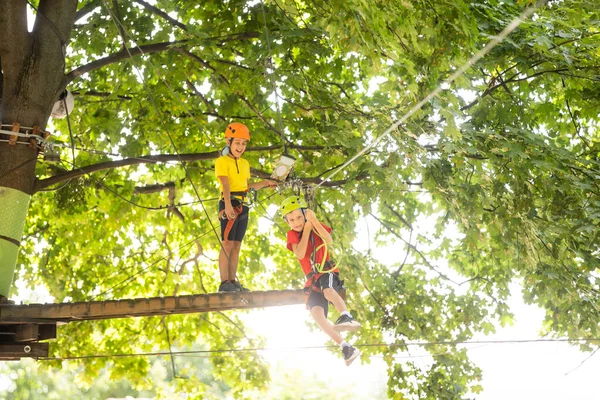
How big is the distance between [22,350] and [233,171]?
2743 mm

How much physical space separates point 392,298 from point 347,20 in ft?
26.6

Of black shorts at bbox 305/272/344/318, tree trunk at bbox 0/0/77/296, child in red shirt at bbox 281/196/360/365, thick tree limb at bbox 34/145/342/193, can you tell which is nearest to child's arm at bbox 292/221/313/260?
child in red shirt at bbox 281/196/360/365

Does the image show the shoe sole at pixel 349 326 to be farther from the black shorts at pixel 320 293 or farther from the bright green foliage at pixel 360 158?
the bright green foliage at pixel 360 158

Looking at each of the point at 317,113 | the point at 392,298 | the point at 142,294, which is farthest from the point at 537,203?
the point at 142,294

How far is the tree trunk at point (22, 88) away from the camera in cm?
810

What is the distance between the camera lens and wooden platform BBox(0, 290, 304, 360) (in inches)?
285

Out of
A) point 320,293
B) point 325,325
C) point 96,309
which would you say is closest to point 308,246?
point 320,293

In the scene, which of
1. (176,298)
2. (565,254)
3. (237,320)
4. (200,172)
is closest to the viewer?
(176,298)

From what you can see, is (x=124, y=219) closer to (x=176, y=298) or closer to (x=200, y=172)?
(x=200, y=172)

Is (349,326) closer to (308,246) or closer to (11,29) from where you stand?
(308,246)

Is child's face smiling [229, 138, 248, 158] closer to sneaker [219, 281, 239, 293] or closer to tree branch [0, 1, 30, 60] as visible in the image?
sneaker [219, 281, 239, 293]

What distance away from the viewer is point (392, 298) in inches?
555

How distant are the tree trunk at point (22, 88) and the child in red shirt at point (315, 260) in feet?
9.64

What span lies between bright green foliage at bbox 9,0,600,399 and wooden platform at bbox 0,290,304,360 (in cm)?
164
